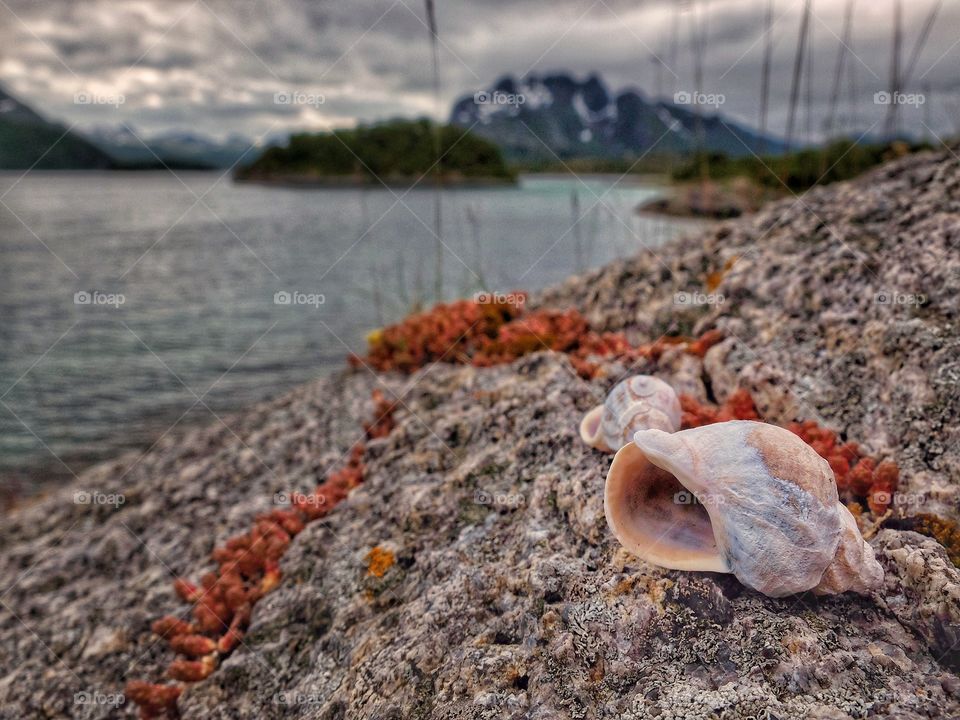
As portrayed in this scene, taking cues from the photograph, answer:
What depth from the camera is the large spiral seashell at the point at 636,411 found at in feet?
13.8

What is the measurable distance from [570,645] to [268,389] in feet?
32.4

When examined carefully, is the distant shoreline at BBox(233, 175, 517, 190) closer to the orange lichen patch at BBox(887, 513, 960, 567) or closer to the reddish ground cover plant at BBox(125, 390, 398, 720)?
the reddish ground cover plant at BBox(125, 390, 398, 720)

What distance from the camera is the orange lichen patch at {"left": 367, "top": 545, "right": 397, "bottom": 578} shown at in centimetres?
→ 456

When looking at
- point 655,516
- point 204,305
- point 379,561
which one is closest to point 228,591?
point 379,561

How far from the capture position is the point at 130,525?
22.6 feet

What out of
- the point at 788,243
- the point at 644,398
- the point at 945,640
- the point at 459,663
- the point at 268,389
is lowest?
the point at 268,389

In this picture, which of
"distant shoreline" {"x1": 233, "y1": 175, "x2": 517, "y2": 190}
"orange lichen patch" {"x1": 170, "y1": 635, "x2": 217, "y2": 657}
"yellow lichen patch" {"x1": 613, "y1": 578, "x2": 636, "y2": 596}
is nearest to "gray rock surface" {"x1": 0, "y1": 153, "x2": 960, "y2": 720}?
"yellow lichen patch" {"x1": 613, "y1": 578, "x2": 636, "y2": 596}

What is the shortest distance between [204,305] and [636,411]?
1704 centimetres

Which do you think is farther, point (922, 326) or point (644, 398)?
point (922, 326)

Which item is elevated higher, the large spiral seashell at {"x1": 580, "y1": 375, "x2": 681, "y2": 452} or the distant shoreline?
the distant shoreline

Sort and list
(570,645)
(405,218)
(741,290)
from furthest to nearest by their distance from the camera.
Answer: (405,218), (741,290), (570,645)

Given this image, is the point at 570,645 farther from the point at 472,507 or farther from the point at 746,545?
the point at 472,507

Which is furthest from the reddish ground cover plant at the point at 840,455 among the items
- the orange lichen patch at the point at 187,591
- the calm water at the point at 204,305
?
the calm water at the point at 204,305

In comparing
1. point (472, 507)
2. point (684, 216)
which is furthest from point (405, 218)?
point (472, 507)
